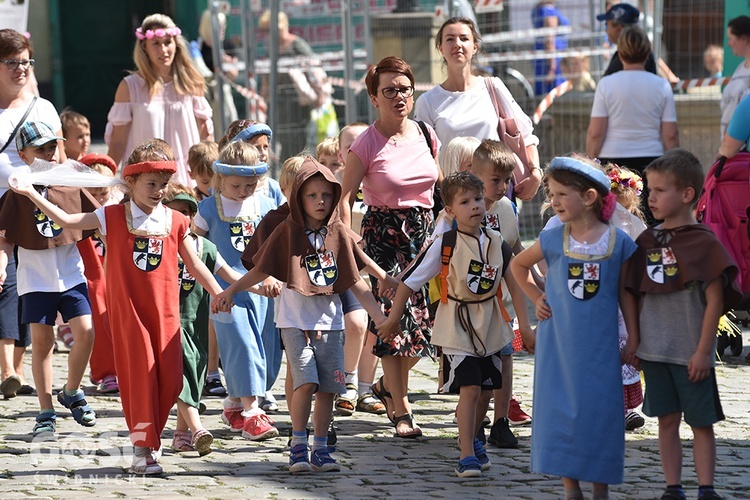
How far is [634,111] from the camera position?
941 cm

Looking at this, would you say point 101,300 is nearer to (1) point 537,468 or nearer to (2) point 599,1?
(1) point 537,468

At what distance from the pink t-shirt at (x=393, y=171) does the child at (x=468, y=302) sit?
2.58ft

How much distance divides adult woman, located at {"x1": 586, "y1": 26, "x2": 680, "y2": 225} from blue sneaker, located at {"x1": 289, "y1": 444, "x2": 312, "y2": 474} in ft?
13.5

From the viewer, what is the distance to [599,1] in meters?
13.2

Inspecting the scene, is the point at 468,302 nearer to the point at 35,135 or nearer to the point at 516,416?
the point at 516,416

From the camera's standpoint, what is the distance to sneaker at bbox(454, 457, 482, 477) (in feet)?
19.4

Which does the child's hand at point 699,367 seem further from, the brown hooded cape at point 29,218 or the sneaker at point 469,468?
the brown hooded cape at point 29,218

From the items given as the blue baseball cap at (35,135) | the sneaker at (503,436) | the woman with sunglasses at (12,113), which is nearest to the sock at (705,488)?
the sneaker at (503,436)

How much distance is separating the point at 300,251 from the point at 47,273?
5.92ft

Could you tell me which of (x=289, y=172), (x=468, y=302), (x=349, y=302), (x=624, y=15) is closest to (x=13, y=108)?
(x=289, y=172)

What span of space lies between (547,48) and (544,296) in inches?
339

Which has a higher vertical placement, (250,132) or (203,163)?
(250,132)

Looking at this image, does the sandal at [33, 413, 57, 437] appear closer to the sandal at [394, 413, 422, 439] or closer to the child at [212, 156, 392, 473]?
the child at [212, 156, 392, 473]

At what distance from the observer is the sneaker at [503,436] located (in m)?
6.54
